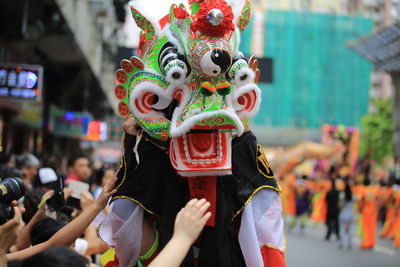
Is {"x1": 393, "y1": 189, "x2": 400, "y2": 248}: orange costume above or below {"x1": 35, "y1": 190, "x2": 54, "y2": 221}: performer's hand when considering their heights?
below

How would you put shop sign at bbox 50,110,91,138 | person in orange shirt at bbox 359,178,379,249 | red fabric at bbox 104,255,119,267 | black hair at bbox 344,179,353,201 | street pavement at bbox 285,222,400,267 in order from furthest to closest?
shop sign at bbox 50,110,91,138, black hair at bbox 344,179,353,201, person in orange shirt at bbox 359,178,379,249, street pavement at bbox 285,222,400,267, red fabric at bbox 104,255,119,267

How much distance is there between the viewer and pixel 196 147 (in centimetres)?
322

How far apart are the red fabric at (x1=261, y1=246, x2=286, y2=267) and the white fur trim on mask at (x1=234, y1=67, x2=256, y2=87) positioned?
958 millimetres

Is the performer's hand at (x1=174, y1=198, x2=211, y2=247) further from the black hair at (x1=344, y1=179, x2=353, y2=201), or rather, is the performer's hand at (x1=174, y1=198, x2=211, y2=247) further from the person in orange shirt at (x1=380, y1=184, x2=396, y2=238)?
the person in orange shirt at (x1=380, y1=184, x2=396, y2=238)

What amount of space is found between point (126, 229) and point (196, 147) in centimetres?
61

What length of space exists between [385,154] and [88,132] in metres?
26.6

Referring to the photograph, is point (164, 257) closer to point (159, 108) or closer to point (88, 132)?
point (159, 108)

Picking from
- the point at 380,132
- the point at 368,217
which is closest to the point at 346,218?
the point at 368,217

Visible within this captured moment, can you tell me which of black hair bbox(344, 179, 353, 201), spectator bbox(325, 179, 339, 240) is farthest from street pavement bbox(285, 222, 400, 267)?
black hair bbox(344, 179, 353, 201)

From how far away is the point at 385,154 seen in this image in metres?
41.3

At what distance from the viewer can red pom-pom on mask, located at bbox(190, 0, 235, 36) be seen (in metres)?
3.08

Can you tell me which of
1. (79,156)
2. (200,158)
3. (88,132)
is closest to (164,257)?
(200,158)

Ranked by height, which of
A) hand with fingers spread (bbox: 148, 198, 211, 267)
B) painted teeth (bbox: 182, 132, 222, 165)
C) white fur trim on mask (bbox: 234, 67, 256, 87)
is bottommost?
hand with fingers spread (bbox: 148, 198, 211, 267)

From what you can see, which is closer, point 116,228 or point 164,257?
point 164,257
